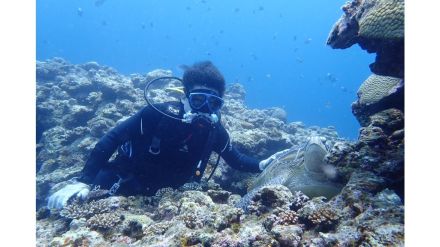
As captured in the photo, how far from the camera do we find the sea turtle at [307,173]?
3942 mm

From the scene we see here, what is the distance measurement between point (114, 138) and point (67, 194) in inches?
43.5

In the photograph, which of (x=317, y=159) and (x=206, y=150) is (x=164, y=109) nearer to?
(x=206, y=150)

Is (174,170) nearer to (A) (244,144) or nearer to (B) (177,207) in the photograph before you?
(B) (177,207)

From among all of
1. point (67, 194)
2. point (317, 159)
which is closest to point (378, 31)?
point (317, 159)

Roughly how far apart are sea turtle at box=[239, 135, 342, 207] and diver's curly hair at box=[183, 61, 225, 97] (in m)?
1.62

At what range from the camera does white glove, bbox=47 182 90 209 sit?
4.38 metres

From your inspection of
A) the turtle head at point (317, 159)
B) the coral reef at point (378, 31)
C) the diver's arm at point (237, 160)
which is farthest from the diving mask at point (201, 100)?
the coral reef at point (378, 31)

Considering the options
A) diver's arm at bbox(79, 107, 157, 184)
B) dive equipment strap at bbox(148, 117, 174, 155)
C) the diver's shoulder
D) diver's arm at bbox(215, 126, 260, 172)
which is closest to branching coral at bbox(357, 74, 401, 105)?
diver's arm at bbox(215, 126, 260, 172)

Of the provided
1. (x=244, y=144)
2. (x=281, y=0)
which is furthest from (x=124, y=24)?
(x=244, y=144)

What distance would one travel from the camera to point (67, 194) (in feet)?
14.6
